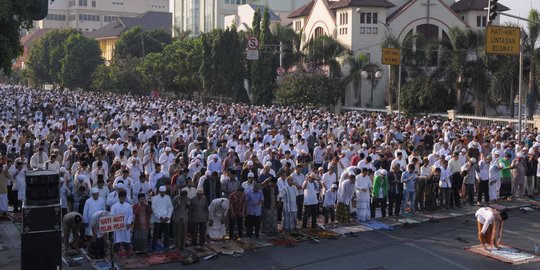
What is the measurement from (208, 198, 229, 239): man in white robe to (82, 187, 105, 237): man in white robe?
88.1 inches

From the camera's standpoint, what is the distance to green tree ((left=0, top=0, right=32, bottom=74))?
15.6 meters

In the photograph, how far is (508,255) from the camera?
1321 centimetres

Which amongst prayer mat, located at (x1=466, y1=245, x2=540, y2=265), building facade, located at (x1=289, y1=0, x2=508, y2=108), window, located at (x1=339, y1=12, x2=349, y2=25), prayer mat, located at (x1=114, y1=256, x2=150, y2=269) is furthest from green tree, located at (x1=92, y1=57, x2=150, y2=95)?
prayer mat, located at (x1=466, y1=245, x2=540, y2=265)

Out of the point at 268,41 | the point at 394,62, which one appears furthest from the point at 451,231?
the point at 268,41

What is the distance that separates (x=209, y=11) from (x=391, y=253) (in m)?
72.2

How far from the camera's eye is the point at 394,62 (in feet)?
108

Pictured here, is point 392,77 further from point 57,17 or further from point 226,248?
point 57,17

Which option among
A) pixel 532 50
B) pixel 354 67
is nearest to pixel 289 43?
pixel 354 67

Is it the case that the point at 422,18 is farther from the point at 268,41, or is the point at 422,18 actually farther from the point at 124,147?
the point at 124,147

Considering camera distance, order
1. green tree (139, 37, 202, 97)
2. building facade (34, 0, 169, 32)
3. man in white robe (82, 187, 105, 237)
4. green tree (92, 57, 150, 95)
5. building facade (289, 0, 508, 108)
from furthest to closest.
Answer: building facade (34, 0, 169, 32) < green tree (92, 57, 150, 95) < green tree (139, 37, 202, 97) < building facade (289, 0, 508, 108) < man in white robe (82, 187, 105, 237)

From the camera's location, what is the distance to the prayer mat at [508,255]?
12953 millimetres

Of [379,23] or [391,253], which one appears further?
[379,23]

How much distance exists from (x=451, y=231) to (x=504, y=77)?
Answer: 23.0m

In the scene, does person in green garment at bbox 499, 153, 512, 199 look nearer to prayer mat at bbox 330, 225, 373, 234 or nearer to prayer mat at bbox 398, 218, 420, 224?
prayer mat at bbox 398, 218, 420, 224
